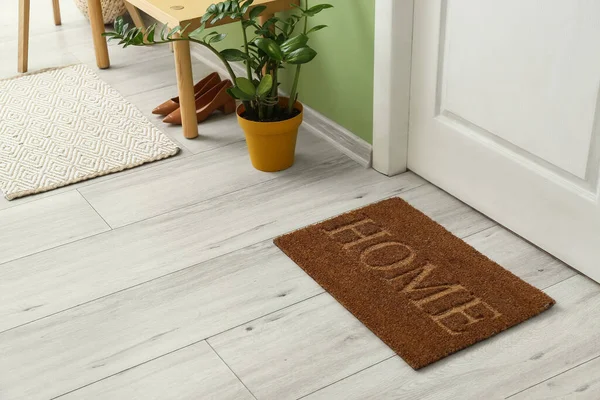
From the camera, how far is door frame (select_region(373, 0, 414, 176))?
81.1 inches

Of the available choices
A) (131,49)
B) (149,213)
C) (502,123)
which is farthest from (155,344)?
(131,49)

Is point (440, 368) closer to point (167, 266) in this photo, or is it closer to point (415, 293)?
point (415, 293)

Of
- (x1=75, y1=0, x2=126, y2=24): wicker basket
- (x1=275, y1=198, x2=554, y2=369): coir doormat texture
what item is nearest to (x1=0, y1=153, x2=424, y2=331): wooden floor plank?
(x1=275, y1=198, x2=554, y2=369): coir doormat texture

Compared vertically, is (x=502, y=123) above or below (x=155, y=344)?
above

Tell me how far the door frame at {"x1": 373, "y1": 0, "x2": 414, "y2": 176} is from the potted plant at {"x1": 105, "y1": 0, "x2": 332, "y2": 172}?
0.18 meters

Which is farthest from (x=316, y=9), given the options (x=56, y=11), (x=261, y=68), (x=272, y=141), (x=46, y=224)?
(x=56, y=11)

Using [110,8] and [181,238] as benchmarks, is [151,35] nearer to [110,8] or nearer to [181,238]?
[181,238]

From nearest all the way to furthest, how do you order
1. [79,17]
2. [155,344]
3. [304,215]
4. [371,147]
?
[155,344], [304,215], [371,147], [79,17]

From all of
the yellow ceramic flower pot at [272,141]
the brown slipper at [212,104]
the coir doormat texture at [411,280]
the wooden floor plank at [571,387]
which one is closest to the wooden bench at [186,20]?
the brown slipper at [212,104]

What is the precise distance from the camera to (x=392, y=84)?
2.13m

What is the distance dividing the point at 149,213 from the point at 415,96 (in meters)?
0.81

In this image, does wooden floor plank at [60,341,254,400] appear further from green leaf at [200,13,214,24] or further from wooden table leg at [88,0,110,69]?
wooden table leg at [88,0,110,69]

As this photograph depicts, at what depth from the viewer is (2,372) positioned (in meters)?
1.61

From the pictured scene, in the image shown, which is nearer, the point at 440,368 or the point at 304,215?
the point at 440,368
